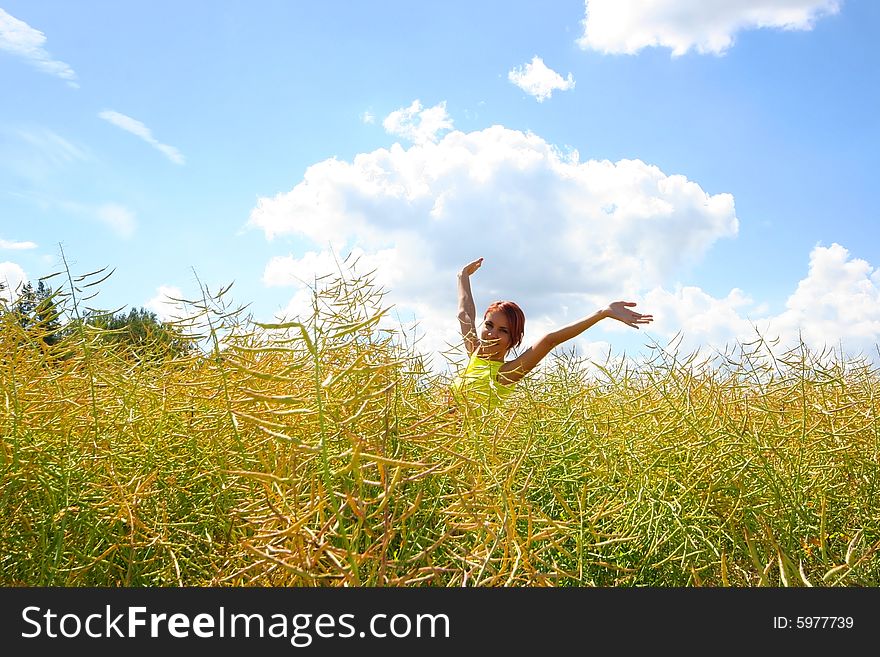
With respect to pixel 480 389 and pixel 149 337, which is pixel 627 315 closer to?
pixel 480 389

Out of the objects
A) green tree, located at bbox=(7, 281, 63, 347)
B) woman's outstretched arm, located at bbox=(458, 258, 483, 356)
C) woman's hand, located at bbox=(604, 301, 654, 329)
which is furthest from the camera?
woman's outstretched arm, located at bbox=(458, 258, 483, 356)

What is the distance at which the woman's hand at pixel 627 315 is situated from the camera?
2.22 metres

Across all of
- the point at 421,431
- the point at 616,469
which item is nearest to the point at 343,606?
the point at 421,431

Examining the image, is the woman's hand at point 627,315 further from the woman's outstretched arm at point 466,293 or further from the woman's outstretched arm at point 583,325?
the woman's outstretched arm at point 466,293

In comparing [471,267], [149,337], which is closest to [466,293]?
[471,267]

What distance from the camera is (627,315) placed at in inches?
87.7

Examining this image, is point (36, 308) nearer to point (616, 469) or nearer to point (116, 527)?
point (116, 527)

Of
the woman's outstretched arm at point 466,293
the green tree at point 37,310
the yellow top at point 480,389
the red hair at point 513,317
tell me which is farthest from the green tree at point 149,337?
the woman's outstretched arm at point 466,293

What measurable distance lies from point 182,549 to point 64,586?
0.12m

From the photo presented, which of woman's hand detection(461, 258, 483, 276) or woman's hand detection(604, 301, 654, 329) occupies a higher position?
woman's hand detection(461, 258, 483, 276)

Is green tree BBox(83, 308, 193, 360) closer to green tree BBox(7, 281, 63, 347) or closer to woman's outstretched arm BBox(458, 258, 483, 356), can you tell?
green tree BBox(7, 281, 63, 347)

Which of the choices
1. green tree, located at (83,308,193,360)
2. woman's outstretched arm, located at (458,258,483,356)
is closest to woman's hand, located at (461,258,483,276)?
woman's outstretched arm, located at (458,258,483,356)

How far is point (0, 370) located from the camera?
2.82 feet

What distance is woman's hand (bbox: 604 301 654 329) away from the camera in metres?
2.22
